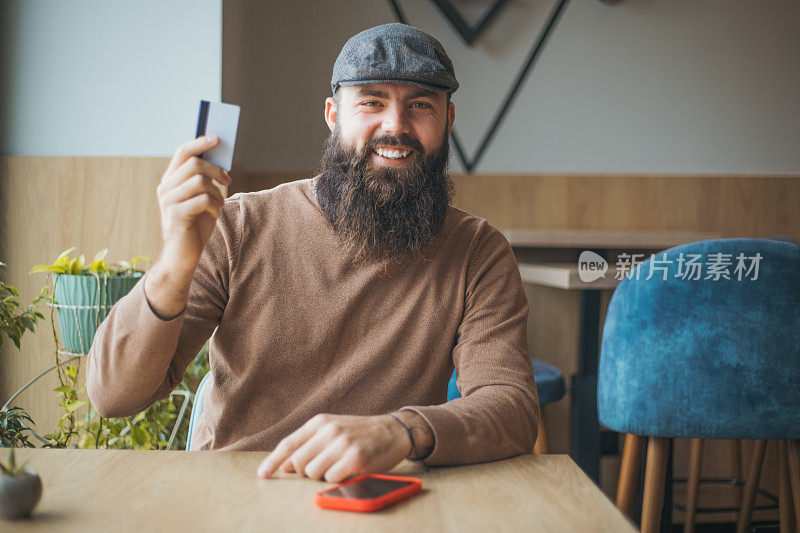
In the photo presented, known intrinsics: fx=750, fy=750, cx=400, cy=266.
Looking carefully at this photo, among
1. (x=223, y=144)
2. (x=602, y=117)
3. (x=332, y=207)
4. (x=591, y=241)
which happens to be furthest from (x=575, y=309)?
(x=223, y=144)

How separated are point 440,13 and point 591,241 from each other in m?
1.24

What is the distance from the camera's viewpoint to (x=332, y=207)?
1372 millimetres

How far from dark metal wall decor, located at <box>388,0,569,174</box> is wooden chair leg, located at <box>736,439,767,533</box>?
1601 millimetres

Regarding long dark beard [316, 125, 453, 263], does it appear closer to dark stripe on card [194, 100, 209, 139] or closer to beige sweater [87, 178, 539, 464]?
beige sweater [87, 178, 539, 464]

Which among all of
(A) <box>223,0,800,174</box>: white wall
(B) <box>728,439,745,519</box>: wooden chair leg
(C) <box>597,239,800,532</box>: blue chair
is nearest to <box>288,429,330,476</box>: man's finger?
(C) <box>597,239,800,532</box>: blue chair

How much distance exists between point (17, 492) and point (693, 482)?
252cm

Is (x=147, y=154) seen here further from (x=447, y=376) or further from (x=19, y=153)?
(x=447, y=376)

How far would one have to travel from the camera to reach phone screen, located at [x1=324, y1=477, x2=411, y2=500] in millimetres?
733

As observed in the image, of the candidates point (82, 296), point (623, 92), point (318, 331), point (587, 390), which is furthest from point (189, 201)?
point (623, 92)

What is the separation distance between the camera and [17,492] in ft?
2.18

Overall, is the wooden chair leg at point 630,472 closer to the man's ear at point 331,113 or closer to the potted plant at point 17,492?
the man's ear at point 331,113

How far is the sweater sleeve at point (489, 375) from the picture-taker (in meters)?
0.94

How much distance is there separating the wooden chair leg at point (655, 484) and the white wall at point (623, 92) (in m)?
1.87

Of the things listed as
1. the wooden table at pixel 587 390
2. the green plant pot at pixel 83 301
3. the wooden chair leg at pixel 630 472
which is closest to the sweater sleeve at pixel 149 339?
the green plant pot at pixel 83 301
